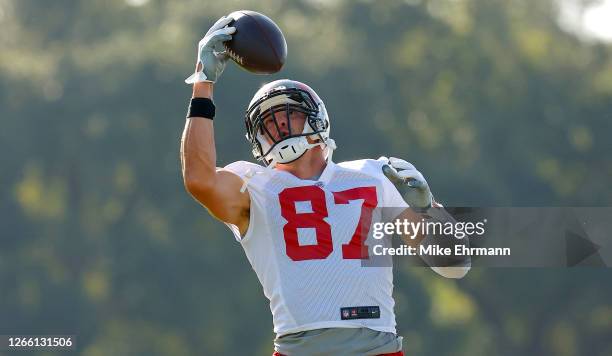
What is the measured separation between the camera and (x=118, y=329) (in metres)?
21.7

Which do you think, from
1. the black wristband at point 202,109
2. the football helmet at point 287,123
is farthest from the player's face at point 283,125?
the black wristband at point 202,109

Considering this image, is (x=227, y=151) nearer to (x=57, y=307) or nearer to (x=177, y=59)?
(x=177, y=59)

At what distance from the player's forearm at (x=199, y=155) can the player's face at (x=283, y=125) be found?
0.40 m

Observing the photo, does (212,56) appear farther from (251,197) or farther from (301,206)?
(301,206)

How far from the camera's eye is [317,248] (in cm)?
560

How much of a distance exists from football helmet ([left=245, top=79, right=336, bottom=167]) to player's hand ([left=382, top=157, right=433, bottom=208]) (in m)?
0.29

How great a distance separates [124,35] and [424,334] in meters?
8.05

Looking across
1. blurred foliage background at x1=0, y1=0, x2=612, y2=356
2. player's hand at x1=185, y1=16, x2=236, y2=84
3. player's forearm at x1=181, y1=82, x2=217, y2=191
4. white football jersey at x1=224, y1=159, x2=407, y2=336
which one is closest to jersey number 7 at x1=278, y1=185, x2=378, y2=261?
white football jersey at x1=224, y1=159, x2=407, y2=336

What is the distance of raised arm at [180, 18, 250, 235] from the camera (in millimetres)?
5512

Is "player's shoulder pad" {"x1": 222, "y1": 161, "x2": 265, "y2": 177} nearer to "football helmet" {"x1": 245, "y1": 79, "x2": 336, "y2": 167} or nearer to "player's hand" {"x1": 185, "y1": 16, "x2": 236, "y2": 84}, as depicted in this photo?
"football helmet" {"x1": 245, "y1": 79, "x2": 336, "y2": 167}

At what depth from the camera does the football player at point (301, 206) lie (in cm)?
551

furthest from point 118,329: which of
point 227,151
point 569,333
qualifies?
point 569,333

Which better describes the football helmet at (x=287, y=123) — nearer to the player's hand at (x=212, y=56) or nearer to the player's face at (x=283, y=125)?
the player's face at (x=283, y=125)
